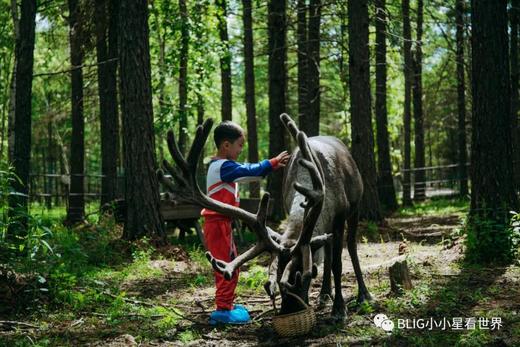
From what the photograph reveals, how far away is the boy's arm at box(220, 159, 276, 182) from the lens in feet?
19.0

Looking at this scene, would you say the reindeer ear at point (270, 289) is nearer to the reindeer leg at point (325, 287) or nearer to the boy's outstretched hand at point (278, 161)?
the boy's outstretched hand at point (278, 161)

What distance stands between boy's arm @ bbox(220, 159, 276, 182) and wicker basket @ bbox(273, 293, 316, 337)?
4.43 feet

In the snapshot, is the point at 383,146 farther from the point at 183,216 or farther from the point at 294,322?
the point at 294,322

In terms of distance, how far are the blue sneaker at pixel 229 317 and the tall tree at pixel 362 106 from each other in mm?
7391

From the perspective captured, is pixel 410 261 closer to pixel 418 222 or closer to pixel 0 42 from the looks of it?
pixel 418 222

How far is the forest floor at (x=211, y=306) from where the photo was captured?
5301 mm

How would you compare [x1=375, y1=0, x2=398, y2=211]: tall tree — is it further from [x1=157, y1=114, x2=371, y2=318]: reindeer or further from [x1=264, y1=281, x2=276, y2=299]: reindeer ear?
[x1=264, y1=281, x2=276, y2=299]: reindeer ear

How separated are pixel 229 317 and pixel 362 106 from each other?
7.94 m

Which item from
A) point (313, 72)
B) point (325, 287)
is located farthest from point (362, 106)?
point (325, 287)

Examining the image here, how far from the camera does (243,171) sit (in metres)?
5.81

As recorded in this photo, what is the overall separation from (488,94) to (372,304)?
3.70 m

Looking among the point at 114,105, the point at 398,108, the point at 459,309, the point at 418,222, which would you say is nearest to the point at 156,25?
the point at 114,105

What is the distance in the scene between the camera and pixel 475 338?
193 inches

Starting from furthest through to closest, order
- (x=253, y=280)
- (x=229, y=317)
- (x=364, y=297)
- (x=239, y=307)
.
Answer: (x=253, y=280)
(x=364, y=297)
(x=239, y=307)
(x=229, y=317)
